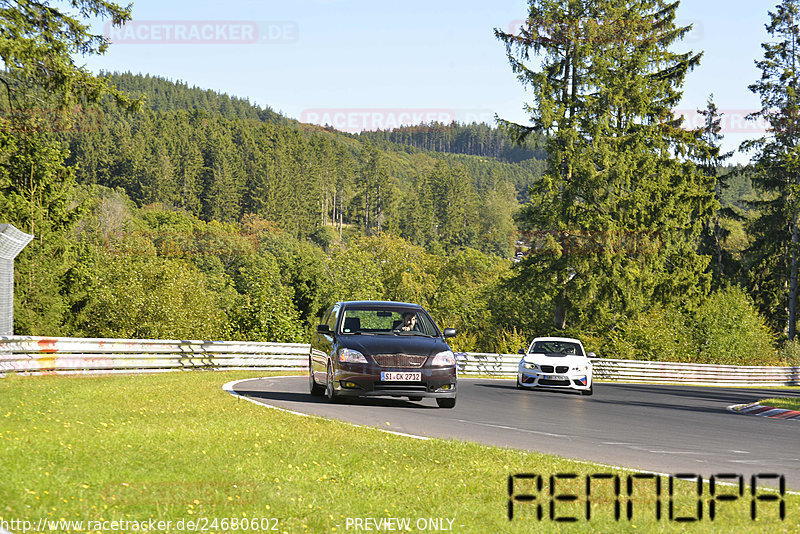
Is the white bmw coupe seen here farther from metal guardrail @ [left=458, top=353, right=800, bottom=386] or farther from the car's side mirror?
metal guardrail @ [left=458, top=353, right=800, bottom=386]

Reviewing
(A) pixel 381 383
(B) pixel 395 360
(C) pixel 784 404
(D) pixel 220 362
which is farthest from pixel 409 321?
(D) pixel 220 362

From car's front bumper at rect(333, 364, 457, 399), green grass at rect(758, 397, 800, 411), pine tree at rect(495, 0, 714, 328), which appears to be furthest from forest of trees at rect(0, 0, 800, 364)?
green grass at rect(758, 397, 800, 411)

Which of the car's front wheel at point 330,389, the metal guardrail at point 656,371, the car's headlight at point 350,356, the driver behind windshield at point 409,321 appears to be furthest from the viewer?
the metal guardrail at point 656,371

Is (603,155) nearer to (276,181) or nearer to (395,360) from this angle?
(395,360)

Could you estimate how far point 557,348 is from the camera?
26.4 metres

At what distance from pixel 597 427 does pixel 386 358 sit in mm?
3679

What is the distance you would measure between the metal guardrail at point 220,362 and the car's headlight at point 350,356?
7549 millimetres

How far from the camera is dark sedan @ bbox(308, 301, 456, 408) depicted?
15.1 m

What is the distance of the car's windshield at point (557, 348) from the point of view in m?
26.0

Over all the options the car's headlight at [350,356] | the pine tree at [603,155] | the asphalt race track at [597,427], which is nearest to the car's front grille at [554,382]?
the asphalt race track at [597,427]

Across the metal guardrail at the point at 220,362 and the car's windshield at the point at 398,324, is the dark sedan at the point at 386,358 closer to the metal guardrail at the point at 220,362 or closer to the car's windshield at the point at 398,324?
the car's windshield at the point at 398,324

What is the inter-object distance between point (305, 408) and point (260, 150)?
167m

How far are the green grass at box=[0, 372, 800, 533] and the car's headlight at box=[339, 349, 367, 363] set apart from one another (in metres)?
3.58

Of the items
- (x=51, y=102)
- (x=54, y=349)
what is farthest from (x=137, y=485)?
(x=51, y=102)
